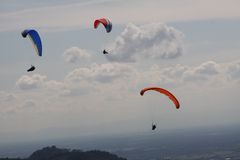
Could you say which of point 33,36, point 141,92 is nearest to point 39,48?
point 33,36

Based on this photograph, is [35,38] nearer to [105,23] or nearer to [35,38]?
[35,38]

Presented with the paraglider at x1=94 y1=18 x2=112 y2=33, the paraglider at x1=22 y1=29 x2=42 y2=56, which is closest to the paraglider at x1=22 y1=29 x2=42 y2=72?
A: the paraglider at x1=22 y1=29 x2=42 y2=56

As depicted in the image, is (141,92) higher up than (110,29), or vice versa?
(110,29)

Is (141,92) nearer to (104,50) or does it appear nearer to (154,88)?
(154,88)

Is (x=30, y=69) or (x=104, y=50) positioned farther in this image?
(x=104, y=50)

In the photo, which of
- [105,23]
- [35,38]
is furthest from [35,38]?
[105,23]

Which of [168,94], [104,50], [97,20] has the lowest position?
[168,94]

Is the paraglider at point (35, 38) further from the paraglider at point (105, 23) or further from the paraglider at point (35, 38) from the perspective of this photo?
the paraglider at point (105, 23)

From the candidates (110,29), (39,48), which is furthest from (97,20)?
(39,48)

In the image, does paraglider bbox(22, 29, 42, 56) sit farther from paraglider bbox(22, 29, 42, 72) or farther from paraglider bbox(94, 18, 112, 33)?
paraglider bbox(94, 18, 112, 33)

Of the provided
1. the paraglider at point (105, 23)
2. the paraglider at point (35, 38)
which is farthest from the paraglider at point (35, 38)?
the paraglider at point (105, 23)
